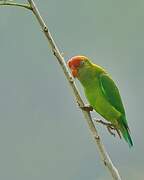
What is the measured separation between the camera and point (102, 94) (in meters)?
5.41

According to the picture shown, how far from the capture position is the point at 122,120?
5.23 metres

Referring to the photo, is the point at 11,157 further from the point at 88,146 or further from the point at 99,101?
the point at 99,101

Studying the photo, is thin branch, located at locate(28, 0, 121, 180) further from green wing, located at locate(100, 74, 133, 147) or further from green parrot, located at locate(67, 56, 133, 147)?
green wing, located at locate(100, 74, 133, 147)

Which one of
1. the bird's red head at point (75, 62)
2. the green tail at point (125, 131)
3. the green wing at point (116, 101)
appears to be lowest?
the green tail at point (125, 131)

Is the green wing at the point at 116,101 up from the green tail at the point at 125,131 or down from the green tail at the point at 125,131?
up

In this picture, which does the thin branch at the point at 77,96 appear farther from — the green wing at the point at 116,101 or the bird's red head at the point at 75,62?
the green wing at the point at 116,101

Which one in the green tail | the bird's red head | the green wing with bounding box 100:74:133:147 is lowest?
the green tail

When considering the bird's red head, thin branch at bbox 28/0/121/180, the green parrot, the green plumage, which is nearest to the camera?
thin branch at bbox 28/0/121/180

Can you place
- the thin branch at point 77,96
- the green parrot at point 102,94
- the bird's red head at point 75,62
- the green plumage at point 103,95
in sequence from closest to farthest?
1. the thin branch at point 77,96
2. the bird's red head at point 75,62
3. the green parrot at point 102,94
4. the green plumage at point 103,95

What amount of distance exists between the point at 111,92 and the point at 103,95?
97 millimetres

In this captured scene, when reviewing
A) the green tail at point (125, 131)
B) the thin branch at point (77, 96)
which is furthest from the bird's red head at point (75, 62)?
the green tail at point (125, 131)

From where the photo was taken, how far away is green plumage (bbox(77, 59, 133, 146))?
17.0 feet

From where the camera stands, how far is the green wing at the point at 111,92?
520cm

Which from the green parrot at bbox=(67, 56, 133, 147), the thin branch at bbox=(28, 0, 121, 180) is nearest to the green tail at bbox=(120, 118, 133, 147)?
the green parrot at bbox=(67, 56, 133, 147)
